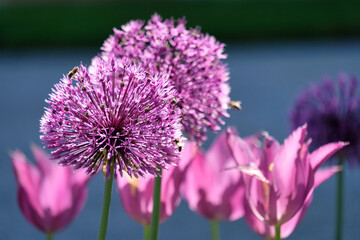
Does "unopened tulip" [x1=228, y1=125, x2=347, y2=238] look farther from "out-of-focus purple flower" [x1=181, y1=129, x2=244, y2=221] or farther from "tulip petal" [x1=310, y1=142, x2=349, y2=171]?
"out-of-focus purple flower" [x1=181, y1=129, x2=244, y2=221]

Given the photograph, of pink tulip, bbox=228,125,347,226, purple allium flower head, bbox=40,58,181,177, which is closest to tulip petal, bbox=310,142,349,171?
pink tulip, bbox=228,125,347,226

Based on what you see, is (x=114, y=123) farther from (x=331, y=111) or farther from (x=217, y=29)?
(x=217, y=29)

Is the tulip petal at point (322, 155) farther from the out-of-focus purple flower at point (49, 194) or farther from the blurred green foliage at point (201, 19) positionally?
the blurred green foliage at point (201, 19)

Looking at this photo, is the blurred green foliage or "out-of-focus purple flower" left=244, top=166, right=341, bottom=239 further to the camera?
the blurred green foliage

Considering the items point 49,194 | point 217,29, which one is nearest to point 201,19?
point 217,29

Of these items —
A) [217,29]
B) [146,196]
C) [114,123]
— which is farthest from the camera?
[217,29]

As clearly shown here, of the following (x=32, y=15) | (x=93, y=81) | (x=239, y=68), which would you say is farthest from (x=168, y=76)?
(x=32, y=15)
